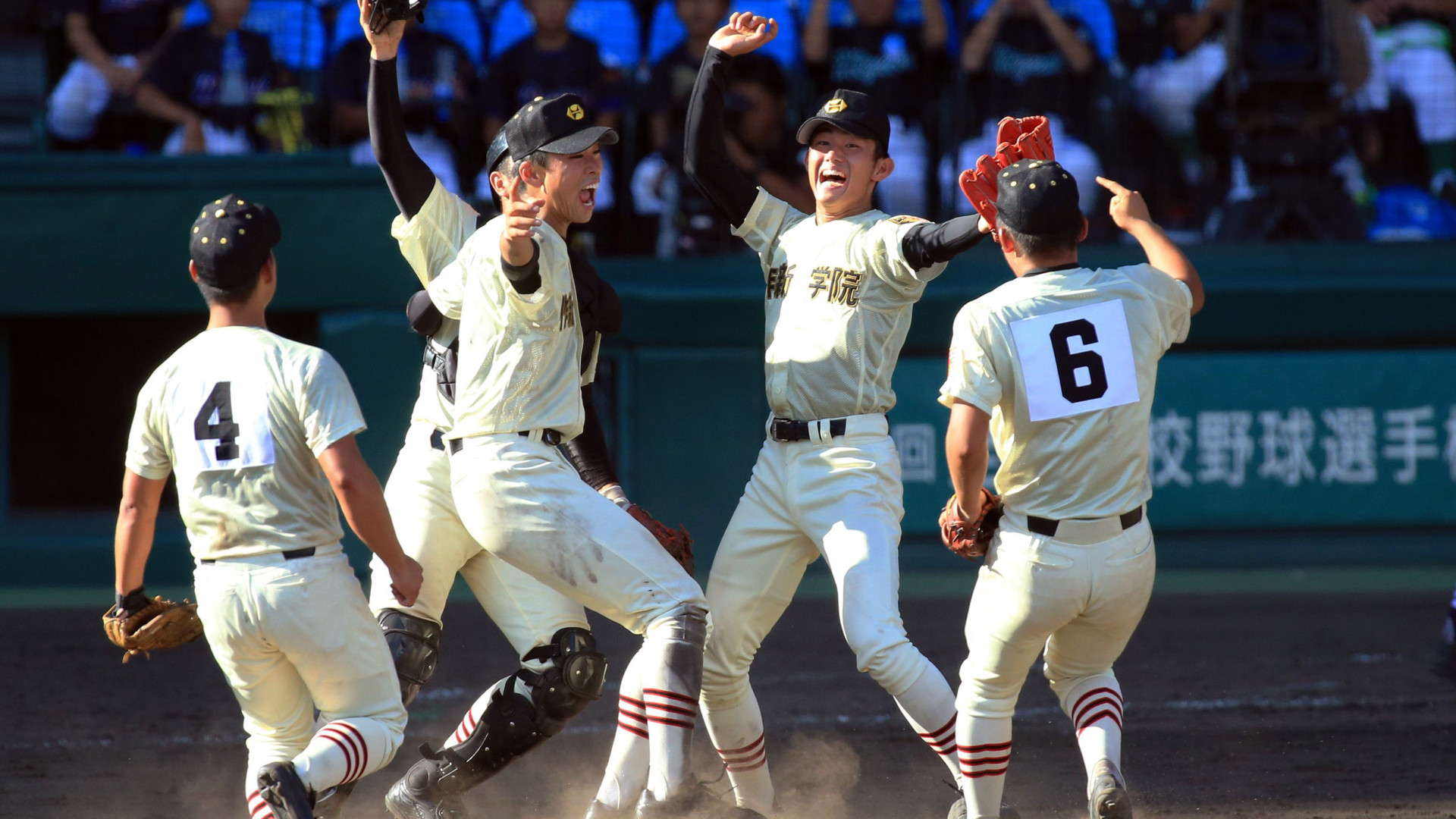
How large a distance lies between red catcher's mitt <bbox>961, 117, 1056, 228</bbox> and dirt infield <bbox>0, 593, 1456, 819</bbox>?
1831 mm

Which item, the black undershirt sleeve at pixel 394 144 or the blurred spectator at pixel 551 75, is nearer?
the black undershirt sleeve at pixel 394 144

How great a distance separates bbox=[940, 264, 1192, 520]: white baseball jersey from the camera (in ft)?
12.1

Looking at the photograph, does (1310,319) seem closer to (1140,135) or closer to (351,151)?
(1140,135)

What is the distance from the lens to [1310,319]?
9.02 metres

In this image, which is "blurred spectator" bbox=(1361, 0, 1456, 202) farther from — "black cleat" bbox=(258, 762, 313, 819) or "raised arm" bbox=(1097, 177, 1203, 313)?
"black cleat" bbox=(258, 762, 313, 819)

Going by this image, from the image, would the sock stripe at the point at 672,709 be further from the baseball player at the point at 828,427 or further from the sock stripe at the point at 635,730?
the baseball player at the point at 828,427

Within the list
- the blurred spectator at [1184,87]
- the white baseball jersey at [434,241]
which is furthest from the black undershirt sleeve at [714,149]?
the blurred spectator at [1184,87]

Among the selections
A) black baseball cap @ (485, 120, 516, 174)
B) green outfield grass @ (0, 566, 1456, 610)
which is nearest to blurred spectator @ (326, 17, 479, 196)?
green outfield grass @ (0, 566, 1456, 610)

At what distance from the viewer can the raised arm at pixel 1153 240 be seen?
12.8 feet

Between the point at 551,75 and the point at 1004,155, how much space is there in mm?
5841

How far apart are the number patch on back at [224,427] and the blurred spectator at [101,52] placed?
21.3 feet

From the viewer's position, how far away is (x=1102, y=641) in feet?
12.7

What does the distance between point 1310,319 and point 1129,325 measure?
587cm

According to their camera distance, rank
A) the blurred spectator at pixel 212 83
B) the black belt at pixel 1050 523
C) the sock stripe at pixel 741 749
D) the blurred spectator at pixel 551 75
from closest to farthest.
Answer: the black belt at pixel 1050 523 → the sock stripe at pixel 741 749 → the blurred spectator at pixel 212 83 → the blurred spectator at pixel 551 75
